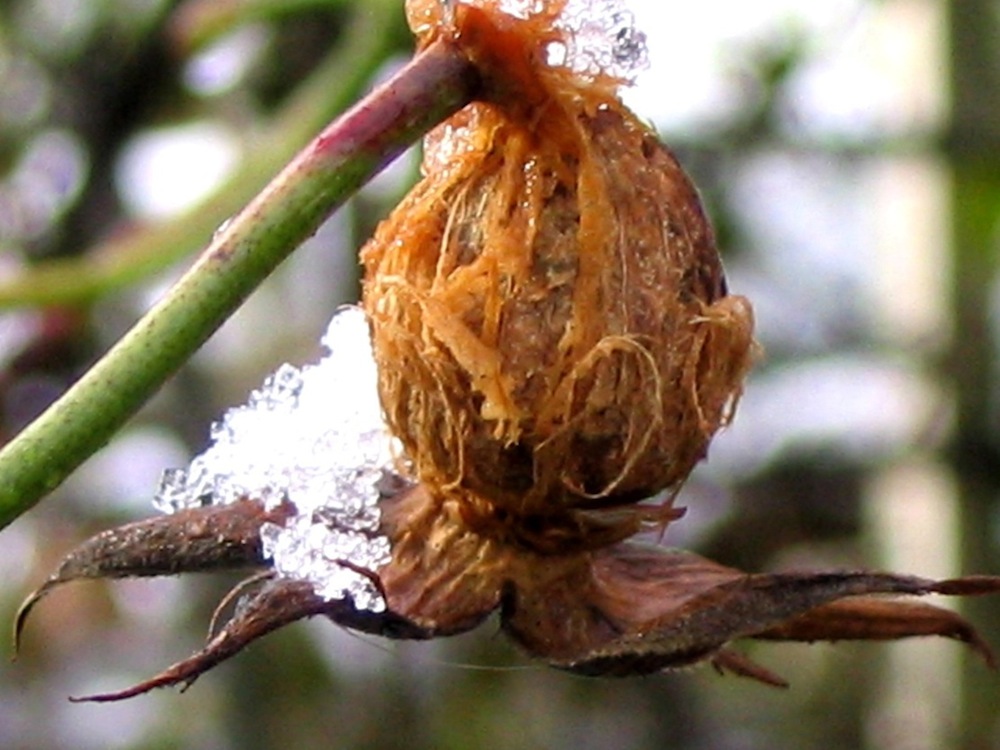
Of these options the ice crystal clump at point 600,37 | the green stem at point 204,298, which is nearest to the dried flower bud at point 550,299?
the ice crystal clump at point 600,37

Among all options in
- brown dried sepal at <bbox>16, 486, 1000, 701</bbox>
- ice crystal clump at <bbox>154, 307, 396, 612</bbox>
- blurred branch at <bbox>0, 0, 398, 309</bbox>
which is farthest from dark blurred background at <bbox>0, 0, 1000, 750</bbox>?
brown dried sepal at <bbox>16, 486, 1000, 701</bbox>

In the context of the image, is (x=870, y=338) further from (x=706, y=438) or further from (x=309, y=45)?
(x=706, y=438)

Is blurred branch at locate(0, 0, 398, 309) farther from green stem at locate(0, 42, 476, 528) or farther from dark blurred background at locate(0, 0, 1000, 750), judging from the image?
green stem at locate(0, 42, 476, 528)

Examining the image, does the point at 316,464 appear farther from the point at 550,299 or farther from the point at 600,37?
the point at 600,37

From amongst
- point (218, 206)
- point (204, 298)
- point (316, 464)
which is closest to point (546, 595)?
point (316, 464)

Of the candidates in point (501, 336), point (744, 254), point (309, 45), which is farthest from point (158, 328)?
point (744, 254)

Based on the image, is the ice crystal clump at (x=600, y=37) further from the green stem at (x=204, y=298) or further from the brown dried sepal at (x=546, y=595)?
the brown dried sepal at (x=546, y=595)
